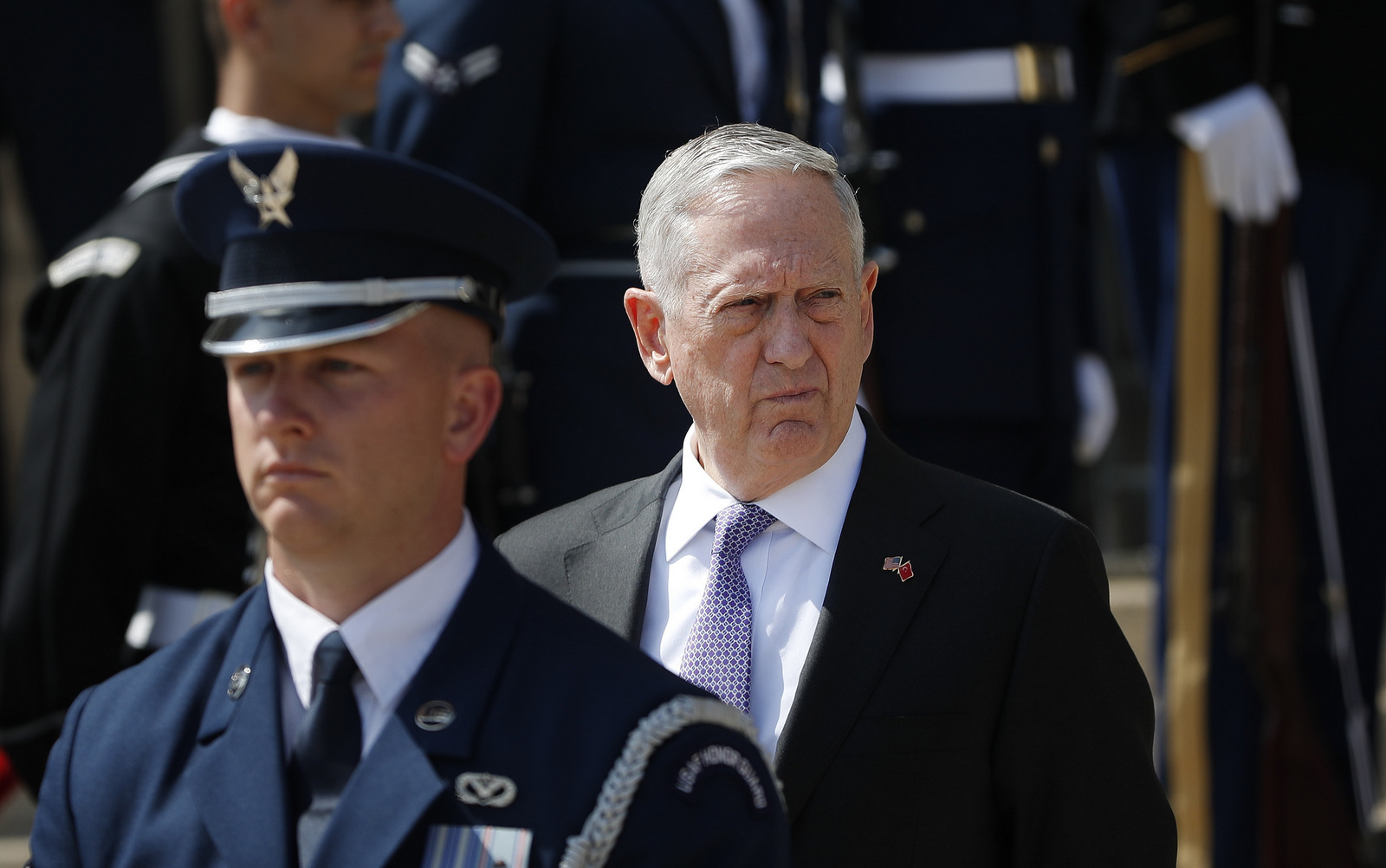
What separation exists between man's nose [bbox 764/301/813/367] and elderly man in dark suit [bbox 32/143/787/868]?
1.42 feet

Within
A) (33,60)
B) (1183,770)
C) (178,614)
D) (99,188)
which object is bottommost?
(1183,770)

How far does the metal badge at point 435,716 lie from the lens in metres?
1.67

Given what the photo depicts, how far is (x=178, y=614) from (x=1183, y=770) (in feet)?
8.51

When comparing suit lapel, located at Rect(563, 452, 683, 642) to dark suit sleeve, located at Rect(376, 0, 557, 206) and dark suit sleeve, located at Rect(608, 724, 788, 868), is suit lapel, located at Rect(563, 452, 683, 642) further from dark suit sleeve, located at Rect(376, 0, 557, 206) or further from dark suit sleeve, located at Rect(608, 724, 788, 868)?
dark suit sleeve, located at Rect(376, 0, 557, 206)

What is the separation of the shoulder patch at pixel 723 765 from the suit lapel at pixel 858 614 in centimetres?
33

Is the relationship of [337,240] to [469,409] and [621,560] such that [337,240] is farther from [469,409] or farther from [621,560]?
Result: [621,560]

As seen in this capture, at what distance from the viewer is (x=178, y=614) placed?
3158 millimetres

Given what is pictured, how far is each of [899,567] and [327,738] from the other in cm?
78

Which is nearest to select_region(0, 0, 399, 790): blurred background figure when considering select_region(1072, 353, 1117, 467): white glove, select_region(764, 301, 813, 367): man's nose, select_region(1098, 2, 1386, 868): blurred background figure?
select_region(764, 301, 813, 367): man's nose

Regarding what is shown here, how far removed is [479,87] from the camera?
3449mm

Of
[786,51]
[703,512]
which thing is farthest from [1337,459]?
[703,512]

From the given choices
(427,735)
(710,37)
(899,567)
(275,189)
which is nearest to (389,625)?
(427,735)

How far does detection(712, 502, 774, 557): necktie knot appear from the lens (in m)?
2.18

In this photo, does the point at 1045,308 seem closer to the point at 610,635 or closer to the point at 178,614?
the point at 178,614
